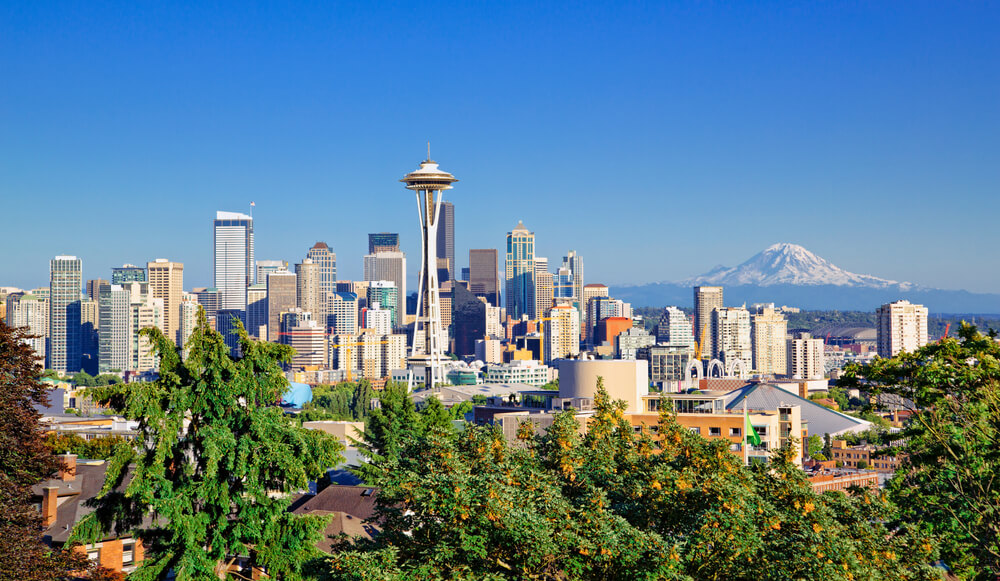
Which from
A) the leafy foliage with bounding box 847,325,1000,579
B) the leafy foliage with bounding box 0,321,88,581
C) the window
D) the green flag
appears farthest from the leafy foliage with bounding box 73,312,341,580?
the green flag

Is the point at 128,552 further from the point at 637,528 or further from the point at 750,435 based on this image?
the point at 750,435

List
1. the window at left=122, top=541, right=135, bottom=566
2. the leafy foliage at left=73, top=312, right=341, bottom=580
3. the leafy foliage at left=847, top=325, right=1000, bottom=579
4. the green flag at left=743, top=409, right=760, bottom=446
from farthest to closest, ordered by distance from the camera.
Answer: the green flag at left=743, top=409, right=760, bottom=446
the window at left=122, top=541, right=135, bottom=566
the leafy foliage at left=73, top=312, right=341, bottom=580
the leafy foliage at left=847, top=325, right=1000, bottom=579

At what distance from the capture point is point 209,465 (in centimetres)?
1927

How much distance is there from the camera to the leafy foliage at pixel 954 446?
1866 centimetres

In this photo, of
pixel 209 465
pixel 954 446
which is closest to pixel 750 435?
pixel 954 446

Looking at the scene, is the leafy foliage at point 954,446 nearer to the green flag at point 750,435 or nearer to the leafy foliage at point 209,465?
the leafy foliage at point 209,465

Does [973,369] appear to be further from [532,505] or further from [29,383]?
[29,383]

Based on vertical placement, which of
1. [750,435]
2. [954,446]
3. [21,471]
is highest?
[954,446]

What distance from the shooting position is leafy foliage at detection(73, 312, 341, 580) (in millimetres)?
19641

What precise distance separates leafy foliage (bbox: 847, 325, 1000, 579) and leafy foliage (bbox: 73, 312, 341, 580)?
11.3 metres

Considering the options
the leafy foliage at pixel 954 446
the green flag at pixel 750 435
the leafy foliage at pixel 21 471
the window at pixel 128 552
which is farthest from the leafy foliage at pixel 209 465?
the green flag at pixel 750 435

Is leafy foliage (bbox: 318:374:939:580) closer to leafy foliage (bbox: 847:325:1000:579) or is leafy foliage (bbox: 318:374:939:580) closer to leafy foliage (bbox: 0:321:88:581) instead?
leafy foliage (bbox: 847:325:1000:579)

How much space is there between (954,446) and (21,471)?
1939 cm

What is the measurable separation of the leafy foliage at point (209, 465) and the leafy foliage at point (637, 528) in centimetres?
199
